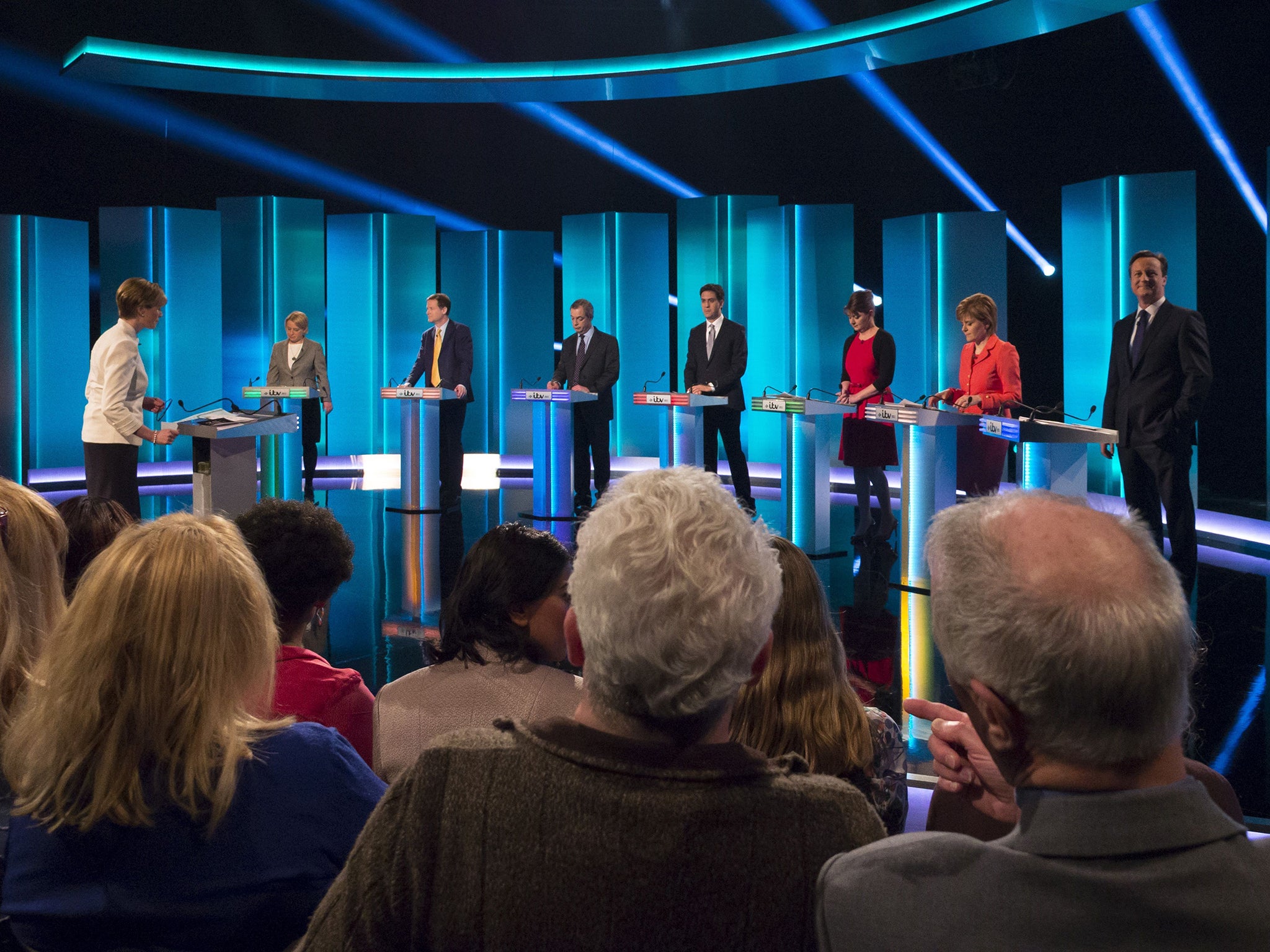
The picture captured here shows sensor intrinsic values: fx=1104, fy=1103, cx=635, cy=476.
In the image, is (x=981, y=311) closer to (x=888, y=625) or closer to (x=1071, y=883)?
(x=888, y=625)

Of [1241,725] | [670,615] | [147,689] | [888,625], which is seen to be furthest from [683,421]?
[670,615]

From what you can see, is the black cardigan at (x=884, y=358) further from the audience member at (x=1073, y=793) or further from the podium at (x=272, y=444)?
the audience member at (x=1073, y=793)

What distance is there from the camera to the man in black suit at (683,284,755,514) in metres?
6.79

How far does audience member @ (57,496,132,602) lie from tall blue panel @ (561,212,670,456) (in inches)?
265

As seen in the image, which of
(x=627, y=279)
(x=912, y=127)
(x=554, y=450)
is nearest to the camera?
(x=554, y=450)

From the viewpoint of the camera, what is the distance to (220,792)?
1.10 meters

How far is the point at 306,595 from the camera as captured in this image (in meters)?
2.08

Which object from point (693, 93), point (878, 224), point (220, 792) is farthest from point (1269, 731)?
point (693, 93)

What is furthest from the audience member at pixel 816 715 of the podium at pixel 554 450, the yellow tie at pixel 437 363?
the yellow tie at pixel 437 363

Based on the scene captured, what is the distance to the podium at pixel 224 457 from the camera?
5.01 metres

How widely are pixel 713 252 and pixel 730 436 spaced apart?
104 inches

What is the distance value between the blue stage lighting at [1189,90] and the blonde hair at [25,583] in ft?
21.3

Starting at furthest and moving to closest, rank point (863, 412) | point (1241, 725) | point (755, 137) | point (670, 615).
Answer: point (755, 137) < point (863, 412) < point (1241, 725) < point (670, 615)

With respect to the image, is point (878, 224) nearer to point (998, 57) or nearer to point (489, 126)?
point (998, 57)
